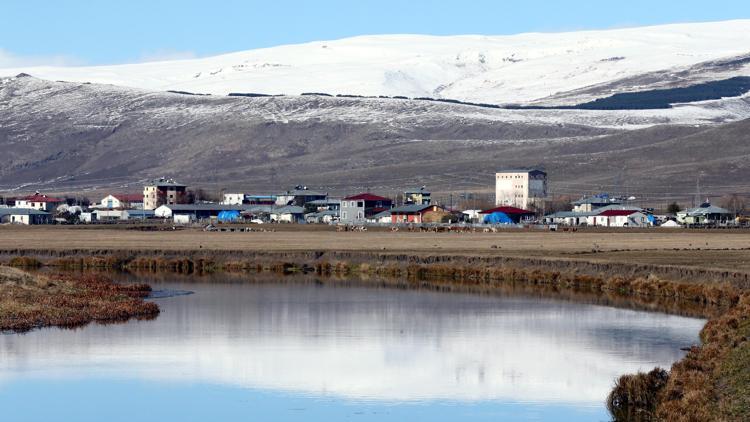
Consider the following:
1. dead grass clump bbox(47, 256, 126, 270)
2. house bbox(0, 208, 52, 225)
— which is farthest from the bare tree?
dead grass clump bbox(47, 256, 126, 270)

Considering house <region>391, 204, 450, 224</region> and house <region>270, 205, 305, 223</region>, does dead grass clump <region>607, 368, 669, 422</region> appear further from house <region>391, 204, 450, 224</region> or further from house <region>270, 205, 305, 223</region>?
house <region>270, 205, 305, 223</region>

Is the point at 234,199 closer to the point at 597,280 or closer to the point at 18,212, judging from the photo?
the point at 18,212

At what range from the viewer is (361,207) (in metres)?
132

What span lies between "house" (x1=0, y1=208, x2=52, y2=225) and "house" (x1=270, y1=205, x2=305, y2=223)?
923 inches

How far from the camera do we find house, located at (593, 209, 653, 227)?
11504 centimetres

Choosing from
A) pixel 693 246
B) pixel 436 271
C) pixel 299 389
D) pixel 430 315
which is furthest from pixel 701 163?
pixel 299 389

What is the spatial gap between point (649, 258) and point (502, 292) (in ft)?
32.7

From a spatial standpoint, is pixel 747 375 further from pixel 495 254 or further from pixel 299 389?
pixel 495 254

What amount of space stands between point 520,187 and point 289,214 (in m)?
39.4

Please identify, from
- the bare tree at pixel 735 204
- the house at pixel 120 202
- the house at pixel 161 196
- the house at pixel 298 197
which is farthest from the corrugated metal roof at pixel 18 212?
the bare tree at pixel 735 204

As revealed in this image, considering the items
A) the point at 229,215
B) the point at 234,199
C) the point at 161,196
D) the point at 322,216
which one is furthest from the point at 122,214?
the point at 234,199

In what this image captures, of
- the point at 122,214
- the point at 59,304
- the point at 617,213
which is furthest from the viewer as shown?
the point at 122,214

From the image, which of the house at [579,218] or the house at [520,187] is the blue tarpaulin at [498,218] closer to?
the house at [579,218]

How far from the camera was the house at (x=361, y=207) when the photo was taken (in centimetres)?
13025
